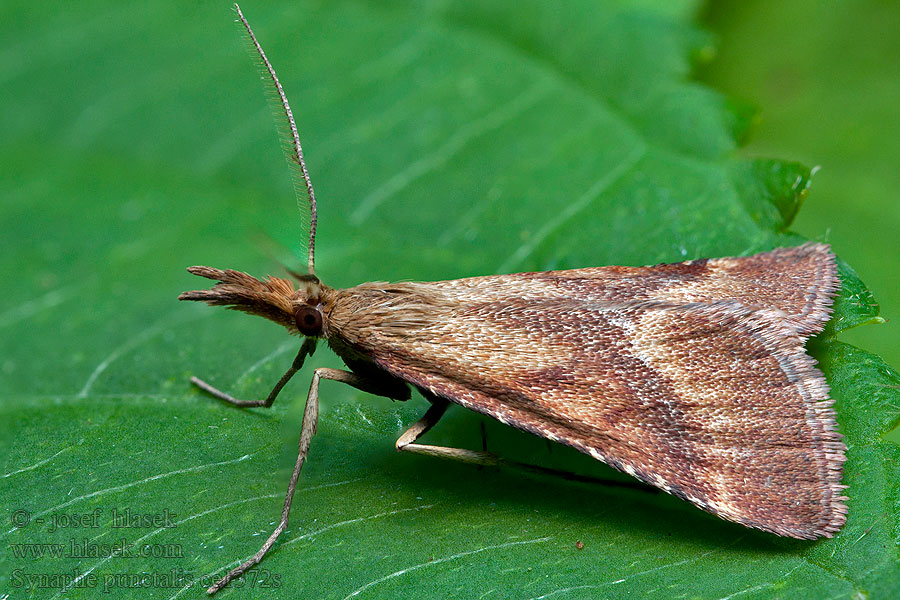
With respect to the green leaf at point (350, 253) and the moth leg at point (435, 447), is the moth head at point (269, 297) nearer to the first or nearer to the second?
the green leaf at point (350, 253)

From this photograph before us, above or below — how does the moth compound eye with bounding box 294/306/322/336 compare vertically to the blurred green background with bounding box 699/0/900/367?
below

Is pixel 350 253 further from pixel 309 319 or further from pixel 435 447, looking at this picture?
pixel 435 447

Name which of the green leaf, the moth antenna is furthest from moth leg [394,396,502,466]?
the moth antenna

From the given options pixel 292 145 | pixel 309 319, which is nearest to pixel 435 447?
pixel 309 319

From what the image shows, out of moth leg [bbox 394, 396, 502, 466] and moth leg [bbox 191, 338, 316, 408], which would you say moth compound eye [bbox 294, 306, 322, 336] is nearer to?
moth leg [bbox 191, 338, 316, 408]

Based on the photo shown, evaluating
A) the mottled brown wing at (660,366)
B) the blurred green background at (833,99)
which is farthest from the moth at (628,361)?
the blurred green background at (833,99)

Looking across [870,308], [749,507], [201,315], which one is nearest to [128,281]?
[201,315]

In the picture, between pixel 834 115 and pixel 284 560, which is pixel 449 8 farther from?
pixel 284 560
